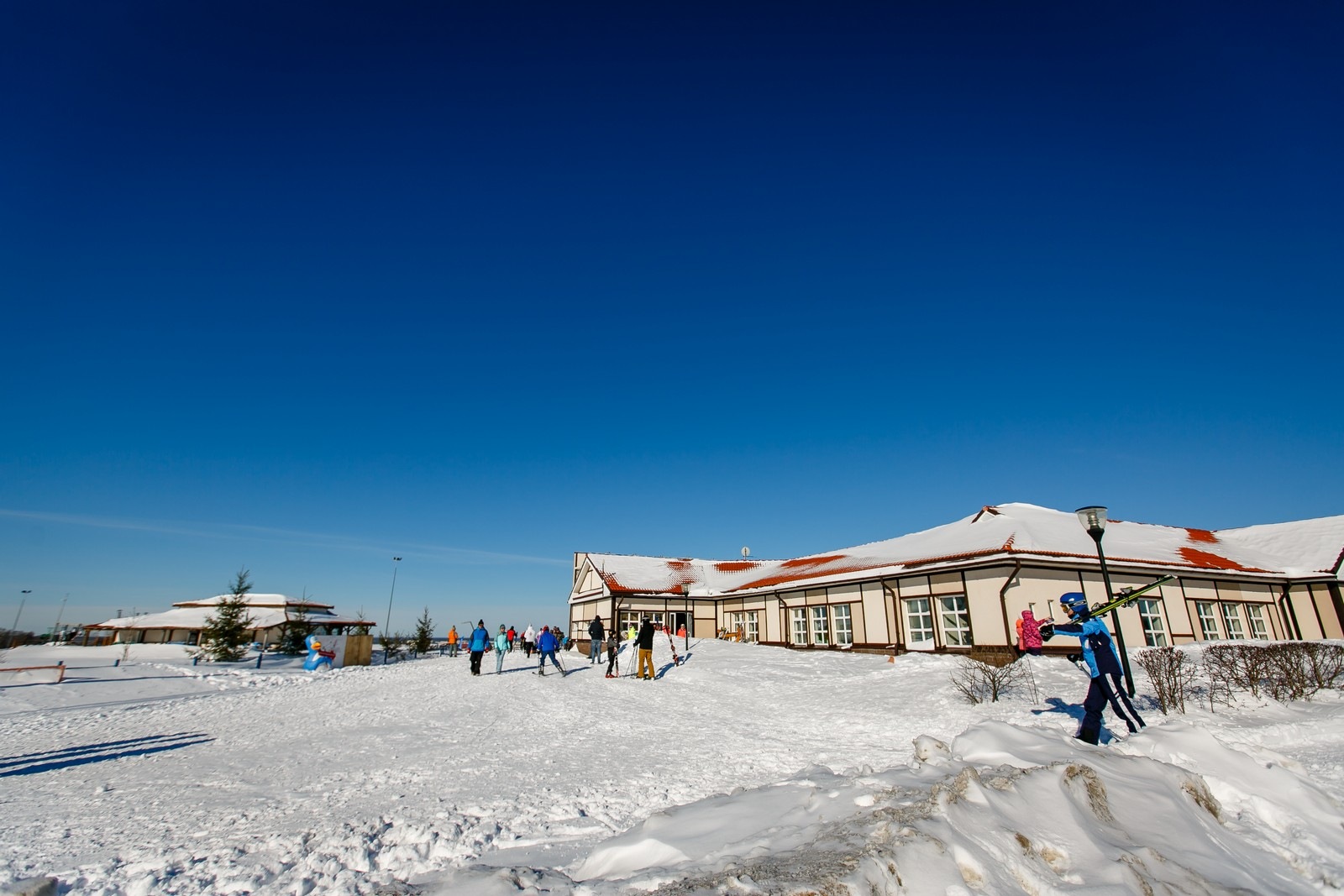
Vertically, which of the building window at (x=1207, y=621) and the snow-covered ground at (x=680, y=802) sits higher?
the building window at (x=1207, y=621)

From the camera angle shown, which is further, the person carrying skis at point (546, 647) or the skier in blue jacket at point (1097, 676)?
the person carrying skis at point (546, 647)

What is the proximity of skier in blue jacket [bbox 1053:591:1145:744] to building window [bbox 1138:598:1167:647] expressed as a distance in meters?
14.1

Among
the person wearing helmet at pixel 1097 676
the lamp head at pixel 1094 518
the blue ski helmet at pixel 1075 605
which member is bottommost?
the person wearing helmet at pixel 1097 676

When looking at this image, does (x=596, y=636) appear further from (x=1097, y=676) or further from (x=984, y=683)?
(x=1097, y=676)

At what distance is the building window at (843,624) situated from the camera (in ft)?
→ 74.0

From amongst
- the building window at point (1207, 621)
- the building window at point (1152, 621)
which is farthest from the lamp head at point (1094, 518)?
the building window at point (1207, 621)

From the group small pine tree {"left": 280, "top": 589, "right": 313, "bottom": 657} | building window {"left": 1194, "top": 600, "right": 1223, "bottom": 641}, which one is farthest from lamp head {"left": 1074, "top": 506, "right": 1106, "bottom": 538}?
small pine tree {"left": 280, "top": 589, "right": 313, "bottom": 657}

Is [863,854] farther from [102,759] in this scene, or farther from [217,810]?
[102,759]

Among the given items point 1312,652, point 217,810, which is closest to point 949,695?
point 1312,652

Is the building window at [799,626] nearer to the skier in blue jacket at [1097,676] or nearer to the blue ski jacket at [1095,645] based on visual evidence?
the skier in blue jacket at [1097,676]

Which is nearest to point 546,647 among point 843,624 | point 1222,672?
point 843,624

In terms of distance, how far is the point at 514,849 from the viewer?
4.74 metres

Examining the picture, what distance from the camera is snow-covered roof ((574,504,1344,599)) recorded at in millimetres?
19203

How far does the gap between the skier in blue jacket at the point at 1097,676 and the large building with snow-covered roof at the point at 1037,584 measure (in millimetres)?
10575
